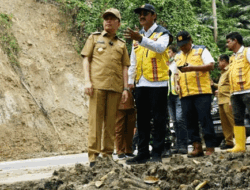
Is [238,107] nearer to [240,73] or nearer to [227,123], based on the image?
[240,73]

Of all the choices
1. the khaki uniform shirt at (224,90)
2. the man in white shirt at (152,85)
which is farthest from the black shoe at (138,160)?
the khaki uniform shirt at (224,90)

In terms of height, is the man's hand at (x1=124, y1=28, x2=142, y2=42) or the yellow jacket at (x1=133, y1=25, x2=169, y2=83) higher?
the man's hand at (x1=124, y1=28, x2=142, y2=42)

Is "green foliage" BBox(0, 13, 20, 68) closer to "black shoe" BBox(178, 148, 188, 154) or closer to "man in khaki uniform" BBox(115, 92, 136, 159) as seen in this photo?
"man in khaki uniform" BBox(115, 92, 136, 159)

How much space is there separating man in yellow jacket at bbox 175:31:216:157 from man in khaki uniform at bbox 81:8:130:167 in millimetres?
1166

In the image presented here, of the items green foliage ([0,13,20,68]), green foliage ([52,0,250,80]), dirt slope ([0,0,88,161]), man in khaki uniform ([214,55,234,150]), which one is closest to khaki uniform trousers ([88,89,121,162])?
man in khaki uniform ([214,55,234,150])

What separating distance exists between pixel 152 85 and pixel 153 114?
0.41m

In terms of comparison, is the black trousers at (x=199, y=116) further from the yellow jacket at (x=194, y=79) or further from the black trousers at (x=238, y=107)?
the black trousers at (x=238, y=107)

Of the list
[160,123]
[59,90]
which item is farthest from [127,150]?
[59,90]

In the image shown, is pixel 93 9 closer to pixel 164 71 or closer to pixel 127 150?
pixel 127 150

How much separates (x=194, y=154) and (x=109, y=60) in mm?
2122

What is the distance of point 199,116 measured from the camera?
5.91m

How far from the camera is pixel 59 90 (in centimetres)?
1321

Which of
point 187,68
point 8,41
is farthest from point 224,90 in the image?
point 8,41

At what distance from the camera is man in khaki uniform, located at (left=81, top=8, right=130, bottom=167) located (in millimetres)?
4875
